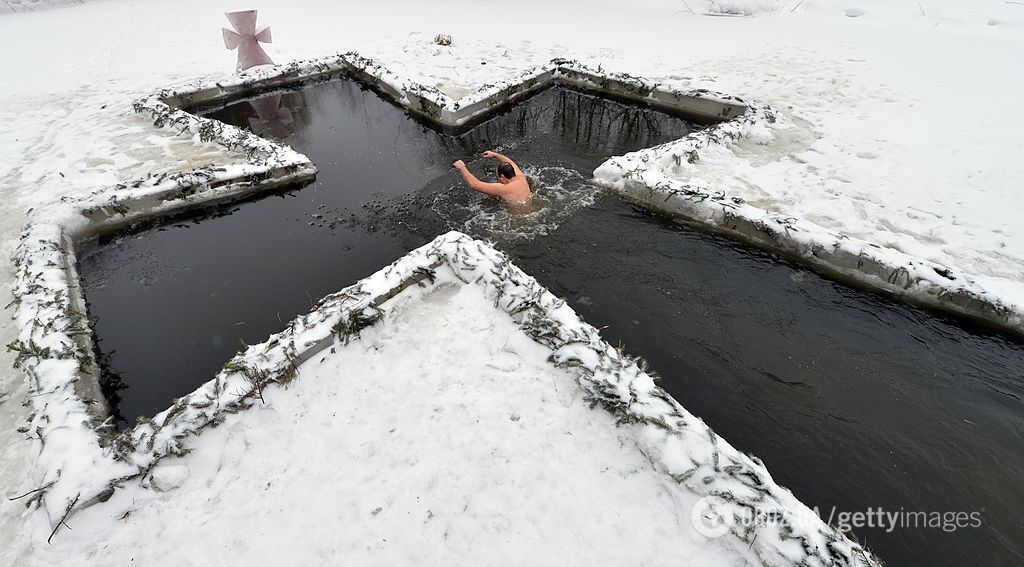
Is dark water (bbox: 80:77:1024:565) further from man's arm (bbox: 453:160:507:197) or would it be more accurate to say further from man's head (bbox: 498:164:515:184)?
man's head (bbox: 498:164:515:184)

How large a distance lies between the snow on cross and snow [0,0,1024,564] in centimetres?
143

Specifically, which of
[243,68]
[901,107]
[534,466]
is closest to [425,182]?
[534,466]

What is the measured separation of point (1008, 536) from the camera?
2998mm

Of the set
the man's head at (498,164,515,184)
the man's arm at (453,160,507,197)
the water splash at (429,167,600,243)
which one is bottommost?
the water splash at (429,167,600,243)

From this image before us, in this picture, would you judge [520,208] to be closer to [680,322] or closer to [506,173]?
[506,173]

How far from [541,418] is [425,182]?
15.7 feet

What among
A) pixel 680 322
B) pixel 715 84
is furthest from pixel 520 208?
pixel 715 84

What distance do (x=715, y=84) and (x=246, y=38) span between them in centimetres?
1069

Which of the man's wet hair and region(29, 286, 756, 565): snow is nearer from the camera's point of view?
region(29, 286, 756, 565): snow

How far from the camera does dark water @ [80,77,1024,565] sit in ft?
11.1

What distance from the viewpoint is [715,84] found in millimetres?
9727

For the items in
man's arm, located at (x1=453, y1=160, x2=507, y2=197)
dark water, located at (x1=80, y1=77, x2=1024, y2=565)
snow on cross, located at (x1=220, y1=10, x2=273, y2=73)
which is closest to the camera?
dark water, located at (x1=80, y1=77, x2=1024, y2=565)

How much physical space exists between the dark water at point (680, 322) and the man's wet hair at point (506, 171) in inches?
21.4

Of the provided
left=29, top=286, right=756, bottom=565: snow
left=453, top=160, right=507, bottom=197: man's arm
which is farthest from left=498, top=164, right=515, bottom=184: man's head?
left=29, top=286, right=756, bottom=565: snow
